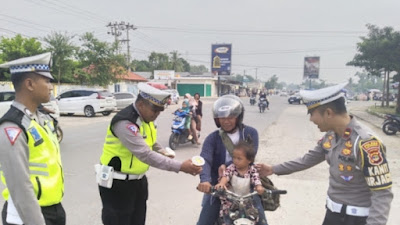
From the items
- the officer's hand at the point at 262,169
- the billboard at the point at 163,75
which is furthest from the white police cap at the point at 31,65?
the billboard at the point at 163,75

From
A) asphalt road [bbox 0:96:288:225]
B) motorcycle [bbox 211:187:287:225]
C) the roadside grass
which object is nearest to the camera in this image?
motorcycle [bbox 211:187:287:225]

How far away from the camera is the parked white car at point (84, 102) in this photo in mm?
17047

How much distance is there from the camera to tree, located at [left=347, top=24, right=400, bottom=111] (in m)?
20.8

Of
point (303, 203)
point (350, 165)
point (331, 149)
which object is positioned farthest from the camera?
point (303, 203)

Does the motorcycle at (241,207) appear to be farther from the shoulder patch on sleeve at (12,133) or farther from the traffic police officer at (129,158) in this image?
the shoulder patch on sleeve at (12,133)

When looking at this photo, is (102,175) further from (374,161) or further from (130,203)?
(374,161)

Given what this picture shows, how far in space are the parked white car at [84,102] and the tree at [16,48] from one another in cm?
666

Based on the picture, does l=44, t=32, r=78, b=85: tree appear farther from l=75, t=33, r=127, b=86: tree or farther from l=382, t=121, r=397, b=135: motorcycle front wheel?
l=382, t=121, r=397, b=135: motorcycle front wheel

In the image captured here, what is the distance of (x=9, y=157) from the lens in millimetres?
1697

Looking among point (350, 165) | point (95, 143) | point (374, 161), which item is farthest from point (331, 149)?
point (95, 143)

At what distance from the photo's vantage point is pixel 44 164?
1.91 meters

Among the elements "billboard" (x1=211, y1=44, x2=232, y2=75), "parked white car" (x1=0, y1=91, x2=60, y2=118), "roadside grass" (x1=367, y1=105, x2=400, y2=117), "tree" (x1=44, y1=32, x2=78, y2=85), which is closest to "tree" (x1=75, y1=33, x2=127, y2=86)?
"tree" (x1=44, y1=32, x2=78, y2=85)

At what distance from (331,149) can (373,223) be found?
536mm

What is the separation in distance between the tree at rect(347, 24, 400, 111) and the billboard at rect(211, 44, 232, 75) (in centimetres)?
3041
